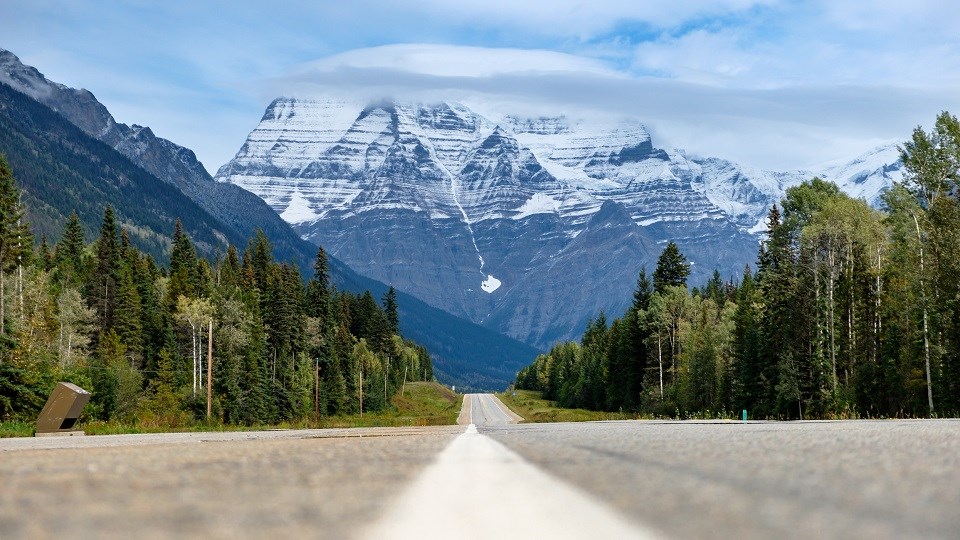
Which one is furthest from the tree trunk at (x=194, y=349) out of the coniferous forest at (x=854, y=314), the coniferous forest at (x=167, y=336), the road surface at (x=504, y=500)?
the road surface at (x=504, y=500)

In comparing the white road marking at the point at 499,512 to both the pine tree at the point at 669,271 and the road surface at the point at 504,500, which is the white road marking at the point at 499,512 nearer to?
the road surface at the point at 504,500

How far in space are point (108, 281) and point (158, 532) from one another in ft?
342

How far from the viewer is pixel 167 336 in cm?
9300

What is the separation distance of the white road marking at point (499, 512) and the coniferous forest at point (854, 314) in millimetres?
41830

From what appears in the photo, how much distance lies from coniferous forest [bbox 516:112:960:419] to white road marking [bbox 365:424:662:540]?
4183 cm

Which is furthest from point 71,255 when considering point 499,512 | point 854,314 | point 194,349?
point 499,512

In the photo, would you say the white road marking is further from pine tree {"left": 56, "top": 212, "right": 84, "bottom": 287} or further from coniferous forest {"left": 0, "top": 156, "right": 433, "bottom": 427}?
pine tree {"left": 56, "top": 212, "right": 84, "bottom": 287}

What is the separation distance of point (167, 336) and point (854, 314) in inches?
2475

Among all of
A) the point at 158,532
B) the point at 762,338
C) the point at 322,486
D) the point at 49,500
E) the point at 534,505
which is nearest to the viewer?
the point at 158,532

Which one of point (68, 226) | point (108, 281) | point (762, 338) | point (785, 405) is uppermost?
point (68, 226)

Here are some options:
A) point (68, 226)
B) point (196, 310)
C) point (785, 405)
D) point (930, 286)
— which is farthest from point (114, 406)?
point (68, 226)

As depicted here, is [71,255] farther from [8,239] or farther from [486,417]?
[8,239]

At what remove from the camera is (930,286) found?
4844 cm

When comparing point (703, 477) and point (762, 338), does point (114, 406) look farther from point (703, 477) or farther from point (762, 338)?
point (703, 477)
